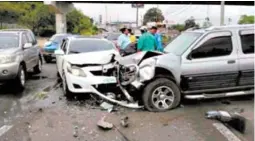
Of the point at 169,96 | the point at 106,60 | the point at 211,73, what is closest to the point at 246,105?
the point at 211,73

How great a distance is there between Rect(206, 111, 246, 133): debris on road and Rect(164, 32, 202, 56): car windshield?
5.26 ft

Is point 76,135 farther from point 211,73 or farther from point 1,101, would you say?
point 1,101

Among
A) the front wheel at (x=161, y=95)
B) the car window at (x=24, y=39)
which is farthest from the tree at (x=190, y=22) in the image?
the front wheel at (x=161, y=95)

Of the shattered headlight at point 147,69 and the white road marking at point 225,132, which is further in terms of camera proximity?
the shattered headlight at point 147,69

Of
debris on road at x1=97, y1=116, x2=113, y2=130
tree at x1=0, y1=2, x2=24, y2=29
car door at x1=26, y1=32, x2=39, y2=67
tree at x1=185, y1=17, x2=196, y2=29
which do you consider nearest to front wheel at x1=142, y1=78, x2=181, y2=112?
debris on road at x1=97, y1=116, x2=113, y2=130

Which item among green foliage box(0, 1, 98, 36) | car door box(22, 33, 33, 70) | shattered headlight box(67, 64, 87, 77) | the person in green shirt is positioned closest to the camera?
shattered headlight box(67, 64, 87, 77)

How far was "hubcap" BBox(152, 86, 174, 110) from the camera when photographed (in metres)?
8.05

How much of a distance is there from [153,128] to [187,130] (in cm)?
56

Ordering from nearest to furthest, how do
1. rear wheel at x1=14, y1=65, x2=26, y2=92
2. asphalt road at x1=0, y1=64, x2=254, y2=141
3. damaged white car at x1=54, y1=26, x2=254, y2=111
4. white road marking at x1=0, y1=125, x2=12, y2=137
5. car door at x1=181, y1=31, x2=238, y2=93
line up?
asphalt road at x1=0, y1=64, x2=254, y2=141, white road marking at x1=0, y1=125, x2=12, y2=137, damaged white car at x1=54, y1=26, x2=254, y2=111, car door at x1=181, y1=31, x2=238, y2=93, rear wheel at x1=14, y1=65, x2=26, y2=92

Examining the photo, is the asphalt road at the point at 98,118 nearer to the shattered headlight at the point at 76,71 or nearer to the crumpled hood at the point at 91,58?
the shattered headlight at the point at 76,71

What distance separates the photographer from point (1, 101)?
9.68 m

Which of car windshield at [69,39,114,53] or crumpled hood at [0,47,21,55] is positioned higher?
car windshield at [69,39,114,53]

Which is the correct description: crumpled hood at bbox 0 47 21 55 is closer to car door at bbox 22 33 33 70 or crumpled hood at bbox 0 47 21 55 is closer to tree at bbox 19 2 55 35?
car door at bbox 22 33 33 70

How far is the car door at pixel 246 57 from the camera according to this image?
27.5ft
